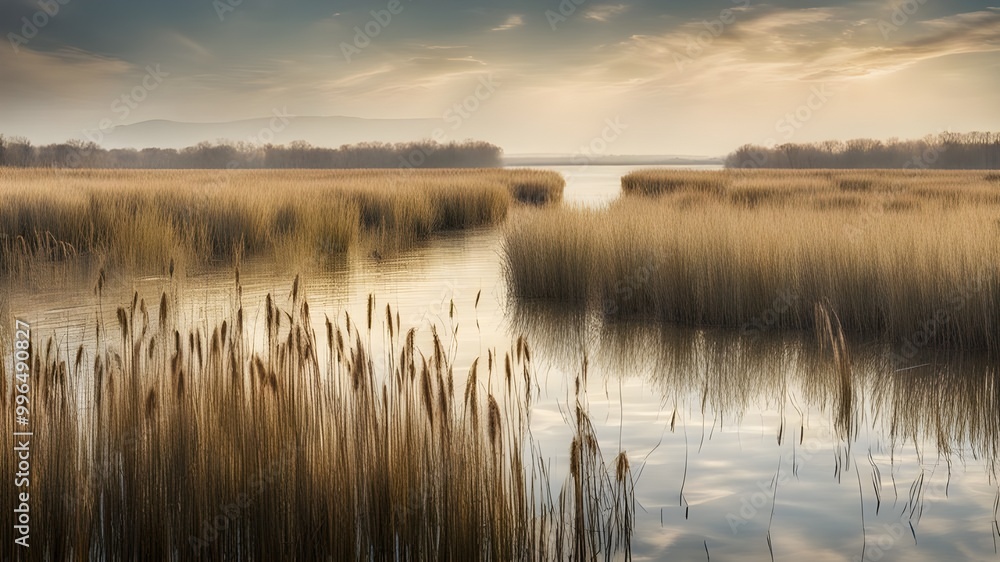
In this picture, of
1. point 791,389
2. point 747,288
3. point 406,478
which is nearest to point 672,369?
point 791,389

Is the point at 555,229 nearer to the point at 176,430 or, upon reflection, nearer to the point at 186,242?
the point at 186,242

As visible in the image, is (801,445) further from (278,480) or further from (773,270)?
(773,270)

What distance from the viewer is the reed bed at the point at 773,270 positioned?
7.89m

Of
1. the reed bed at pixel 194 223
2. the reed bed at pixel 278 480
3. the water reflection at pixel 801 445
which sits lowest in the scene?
the water reflection at pixel 801 445

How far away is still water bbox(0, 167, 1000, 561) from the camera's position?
3924 mm

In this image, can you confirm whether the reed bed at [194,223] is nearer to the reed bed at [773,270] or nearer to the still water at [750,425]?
the still water at [750,425]

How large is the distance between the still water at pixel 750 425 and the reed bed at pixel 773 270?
0.52m

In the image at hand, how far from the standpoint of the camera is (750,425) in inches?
218

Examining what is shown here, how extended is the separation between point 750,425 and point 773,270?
3.73 metres

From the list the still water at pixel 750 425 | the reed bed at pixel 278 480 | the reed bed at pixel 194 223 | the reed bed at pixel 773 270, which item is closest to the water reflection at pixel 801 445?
the still water at pixel 750 425

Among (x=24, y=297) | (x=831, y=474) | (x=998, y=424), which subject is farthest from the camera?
(x=24, y=297)

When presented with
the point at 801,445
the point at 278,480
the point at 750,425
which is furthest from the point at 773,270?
the point at 278,480

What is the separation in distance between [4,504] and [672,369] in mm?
5090

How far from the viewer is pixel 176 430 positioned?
3.52 m
